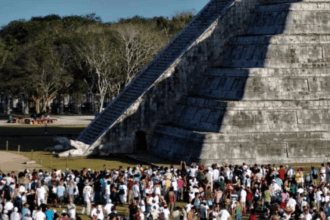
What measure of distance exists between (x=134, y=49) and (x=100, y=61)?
4371 mm

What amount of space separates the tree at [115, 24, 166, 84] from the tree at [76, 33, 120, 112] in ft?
4.73

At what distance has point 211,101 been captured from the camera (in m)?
57.8

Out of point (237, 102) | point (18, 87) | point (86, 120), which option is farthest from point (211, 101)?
point (18, 87)

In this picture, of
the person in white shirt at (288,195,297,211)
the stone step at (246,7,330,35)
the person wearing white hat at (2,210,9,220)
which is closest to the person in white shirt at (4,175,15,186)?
the person wearing white hat at (2,210,9,220)

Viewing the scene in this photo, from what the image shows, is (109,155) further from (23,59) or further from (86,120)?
(23,59)

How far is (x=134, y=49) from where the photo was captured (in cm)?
10056

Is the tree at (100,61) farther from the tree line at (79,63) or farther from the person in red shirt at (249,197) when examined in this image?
the person in red shirt at (249,197)

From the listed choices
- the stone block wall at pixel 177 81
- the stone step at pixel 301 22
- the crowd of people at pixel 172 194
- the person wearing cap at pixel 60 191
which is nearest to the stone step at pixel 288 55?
the stone step at pixel 301 22

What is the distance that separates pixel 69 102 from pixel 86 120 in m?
28.5

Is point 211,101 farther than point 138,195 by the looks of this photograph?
Yes

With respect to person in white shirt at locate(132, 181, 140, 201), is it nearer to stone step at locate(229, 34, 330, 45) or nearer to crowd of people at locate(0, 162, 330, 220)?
crowd of people at locate(0, 162, 330, 220)

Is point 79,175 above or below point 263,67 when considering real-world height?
below

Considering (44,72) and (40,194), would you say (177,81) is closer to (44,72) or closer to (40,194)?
(40,194)

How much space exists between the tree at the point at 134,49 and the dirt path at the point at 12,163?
126 feet
